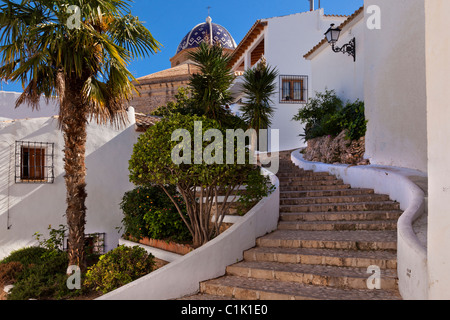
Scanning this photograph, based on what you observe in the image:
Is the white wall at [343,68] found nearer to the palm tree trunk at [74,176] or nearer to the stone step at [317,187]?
the stone step at [317,187]

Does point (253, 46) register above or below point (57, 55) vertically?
above

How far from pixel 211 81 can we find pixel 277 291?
183 inches

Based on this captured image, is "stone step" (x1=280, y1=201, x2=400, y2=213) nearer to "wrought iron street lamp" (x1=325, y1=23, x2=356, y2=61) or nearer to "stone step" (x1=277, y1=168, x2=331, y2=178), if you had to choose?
"stone step" (x1=277, y1=168, x2=331, y2=178)

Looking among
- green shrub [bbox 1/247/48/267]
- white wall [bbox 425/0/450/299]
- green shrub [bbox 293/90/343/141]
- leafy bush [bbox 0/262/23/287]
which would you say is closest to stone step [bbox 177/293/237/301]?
white wall [bbox 425/0/450/299]

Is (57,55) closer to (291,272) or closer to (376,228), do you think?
(291,272)

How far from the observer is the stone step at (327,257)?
5.25 meters

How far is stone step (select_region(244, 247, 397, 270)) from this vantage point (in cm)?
525

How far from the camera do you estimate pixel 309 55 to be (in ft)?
52.4

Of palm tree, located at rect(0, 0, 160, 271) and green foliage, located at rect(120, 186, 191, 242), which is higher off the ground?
palm tree, located at rect(0, 0, 160, 271)

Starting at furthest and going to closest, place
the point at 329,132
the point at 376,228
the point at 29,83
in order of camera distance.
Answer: the point at 329,132
the point at 29,83
the point at 376,228

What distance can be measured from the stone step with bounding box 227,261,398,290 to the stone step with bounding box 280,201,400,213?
2.16 metres
